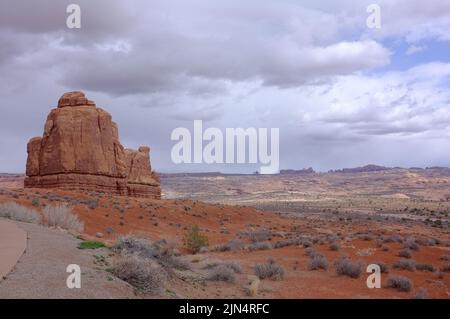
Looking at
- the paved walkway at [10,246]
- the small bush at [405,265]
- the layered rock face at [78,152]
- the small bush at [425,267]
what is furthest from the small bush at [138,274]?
the layered rock face at [78,152]

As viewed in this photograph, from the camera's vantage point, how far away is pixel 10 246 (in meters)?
11.4

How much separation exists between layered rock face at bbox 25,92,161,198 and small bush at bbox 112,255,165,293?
36488mm

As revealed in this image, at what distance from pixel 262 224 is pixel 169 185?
141 m

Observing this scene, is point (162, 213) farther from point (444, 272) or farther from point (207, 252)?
point (444, 272)

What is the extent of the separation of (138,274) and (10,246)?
3.70m

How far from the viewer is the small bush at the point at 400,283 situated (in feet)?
45.8

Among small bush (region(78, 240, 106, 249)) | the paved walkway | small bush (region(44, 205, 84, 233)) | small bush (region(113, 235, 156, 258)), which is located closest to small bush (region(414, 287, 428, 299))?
small bush (region(113, 235, 156, 258))

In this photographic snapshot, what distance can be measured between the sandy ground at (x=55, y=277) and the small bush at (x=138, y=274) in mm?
316

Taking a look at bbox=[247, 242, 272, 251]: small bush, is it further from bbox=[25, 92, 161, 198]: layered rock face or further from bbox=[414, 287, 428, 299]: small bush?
bbox=[25, 92, 161, 198]: layered rock face

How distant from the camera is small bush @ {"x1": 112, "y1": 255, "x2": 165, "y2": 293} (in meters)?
9.97

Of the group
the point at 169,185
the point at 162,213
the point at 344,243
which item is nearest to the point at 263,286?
the point at 344,243

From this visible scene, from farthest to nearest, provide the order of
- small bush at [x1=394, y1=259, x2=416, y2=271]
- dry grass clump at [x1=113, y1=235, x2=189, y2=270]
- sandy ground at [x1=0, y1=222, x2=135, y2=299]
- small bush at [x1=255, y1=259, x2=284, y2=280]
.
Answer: small bush at [x1=394, y1=259, x2=416, y2=271], small bush at [x1=255, y1=259, x2=284, y2=280], dry grass clump at [x1=113, y1=235, x2=189, y2=270], sandy ground at [x1=0, y1=222, x2=135, y2=299]

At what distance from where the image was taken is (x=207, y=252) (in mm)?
22812

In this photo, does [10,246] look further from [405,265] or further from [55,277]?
[405,265]
